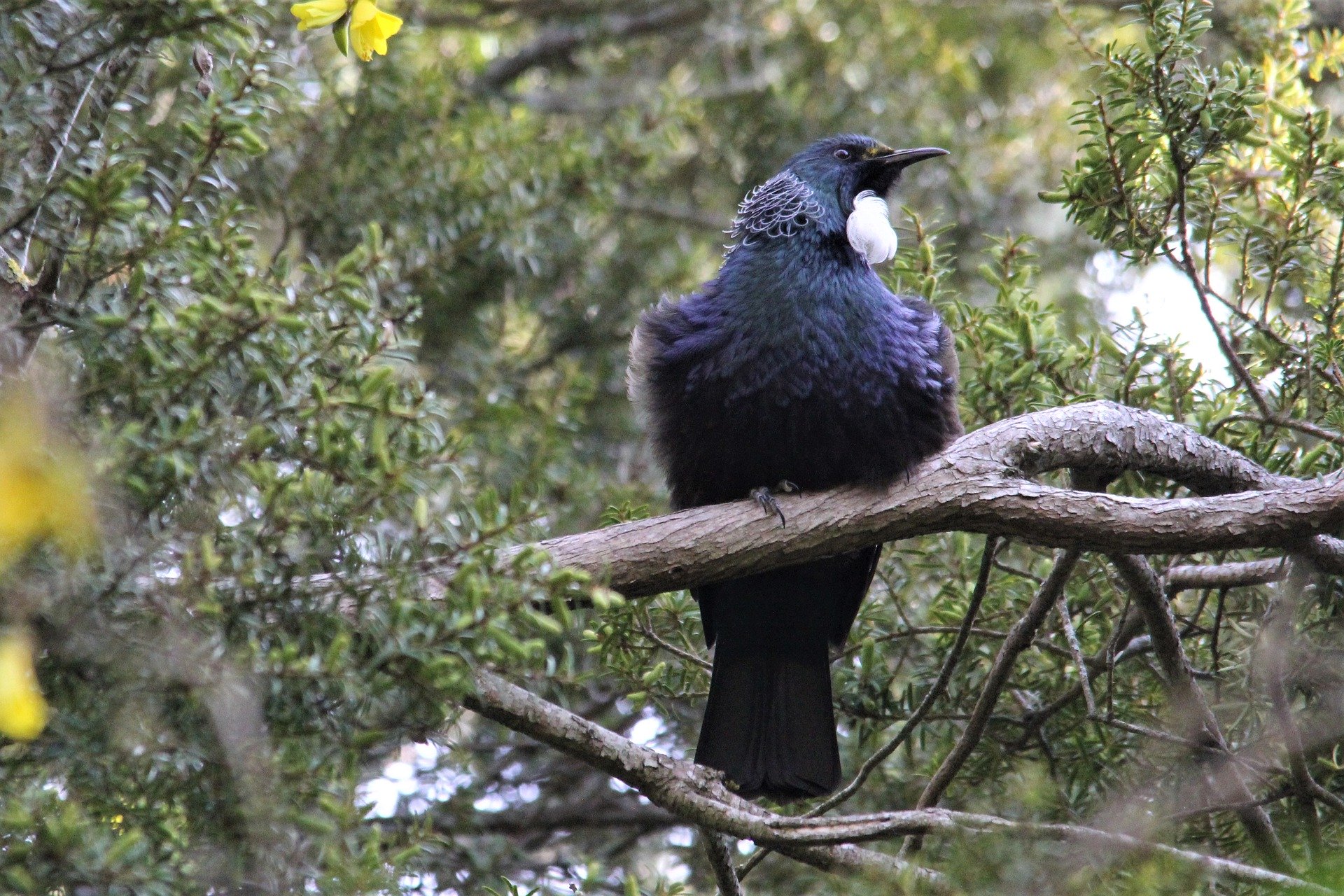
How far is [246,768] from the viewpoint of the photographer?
182 centimetres

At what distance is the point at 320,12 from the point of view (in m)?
2.11

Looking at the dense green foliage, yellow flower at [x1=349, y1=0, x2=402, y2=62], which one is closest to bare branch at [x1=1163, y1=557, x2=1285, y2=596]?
the dense green foliage

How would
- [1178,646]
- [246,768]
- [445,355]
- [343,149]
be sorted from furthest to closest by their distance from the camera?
[445,355] < [343,149] < [1178,646] < [246,768]

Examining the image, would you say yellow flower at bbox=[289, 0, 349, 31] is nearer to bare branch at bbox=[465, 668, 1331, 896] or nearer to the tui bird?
bare branch at bbox=[465, 668, 1331, 896]

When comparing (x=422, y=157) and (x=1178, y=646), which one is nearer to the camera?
(x=1178, y=646)

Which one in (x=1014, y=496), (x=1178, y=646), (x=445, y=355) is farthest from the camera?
(x=445, y=355)

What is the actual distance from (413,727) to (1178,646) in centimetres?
182

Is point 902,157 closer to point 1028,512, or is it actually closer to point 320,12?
point 1028,512

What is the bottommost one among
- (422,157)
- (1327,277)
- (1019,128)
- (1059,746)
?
(1059,746)

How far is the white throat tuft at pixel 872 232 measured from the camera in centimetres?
356

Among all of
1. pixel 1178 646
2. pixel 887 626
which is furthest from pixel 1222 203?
pixel 887 626

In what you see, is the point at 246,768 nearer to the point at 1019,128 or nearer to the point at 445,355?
the point at 445,355

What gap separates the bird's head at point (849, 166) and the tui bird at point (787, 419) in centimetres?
19

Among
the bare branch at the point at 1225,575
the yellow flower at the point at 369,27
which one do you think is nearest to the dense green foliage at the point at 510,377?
the bare branch at the point at 1225,575
